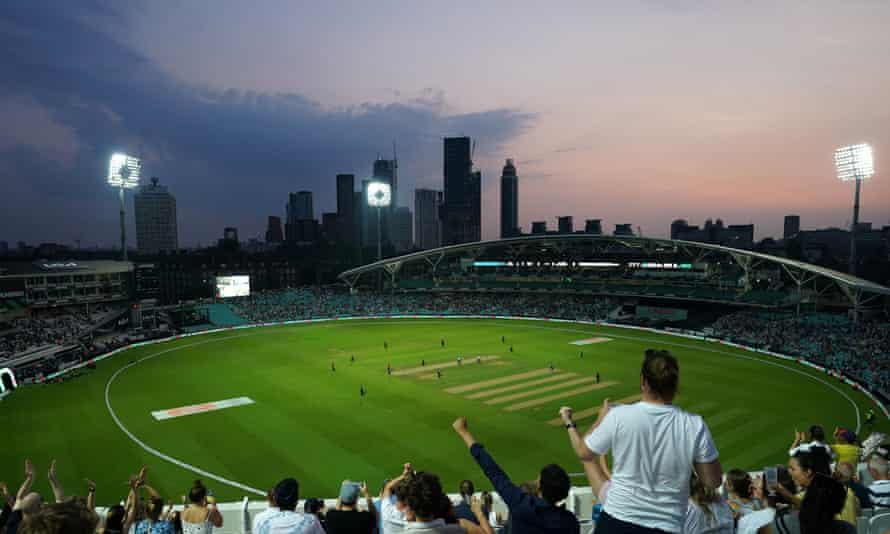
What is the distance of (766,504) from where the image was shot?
20.0ft

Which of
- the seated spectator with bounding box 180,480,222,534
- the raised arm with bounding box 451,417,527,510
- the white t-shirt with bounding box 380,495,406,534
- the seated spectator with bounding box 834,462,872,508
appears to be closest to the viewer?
the raised arm with bounding box 451,417,527,510

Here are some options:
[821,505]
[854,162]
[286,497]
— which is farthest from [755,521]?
[854,162]

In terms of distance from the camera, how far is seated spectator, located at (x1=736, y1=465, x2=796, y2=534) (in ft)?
14.5

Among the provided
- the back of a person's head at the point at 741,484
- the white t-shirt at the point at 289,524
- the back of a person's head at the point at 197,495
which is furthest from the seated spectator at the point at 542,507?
the back of a person's head at the point at 197,495

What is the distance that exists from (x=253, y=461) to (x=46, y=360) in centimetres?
3094

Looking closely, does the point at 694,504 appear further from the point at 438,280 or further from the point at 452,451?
the point at 438,280

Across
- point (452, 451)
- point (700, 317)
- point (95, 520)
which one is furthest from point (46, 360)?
point (700, 317)

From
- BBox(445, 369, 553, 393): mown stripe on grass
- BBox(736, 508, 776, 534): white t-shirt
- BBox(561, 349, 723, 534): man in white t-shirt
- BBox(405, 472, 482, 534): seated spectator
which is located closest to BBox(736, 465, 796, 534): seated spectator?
BBox(736, 508, 776, 534): white t-shirt

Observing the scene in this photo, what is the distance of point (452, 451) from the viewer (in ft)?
81.3

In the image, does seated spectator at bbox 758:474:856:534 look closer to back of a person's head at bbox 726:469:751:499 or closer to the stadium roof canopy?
back of a person's head at bbox 726:469:751:499

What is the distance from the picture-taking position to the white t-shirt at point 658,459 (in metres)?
3.39

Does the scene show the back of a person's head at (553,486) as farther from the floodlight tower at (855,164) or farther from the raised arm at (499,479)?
the floodlight tower at (855,164)

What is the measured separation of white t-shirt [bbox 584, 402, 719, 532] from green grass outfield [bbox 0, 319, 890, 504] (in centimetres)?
1923

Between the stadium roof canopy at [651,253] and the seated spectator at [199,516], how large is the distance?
56880mm
